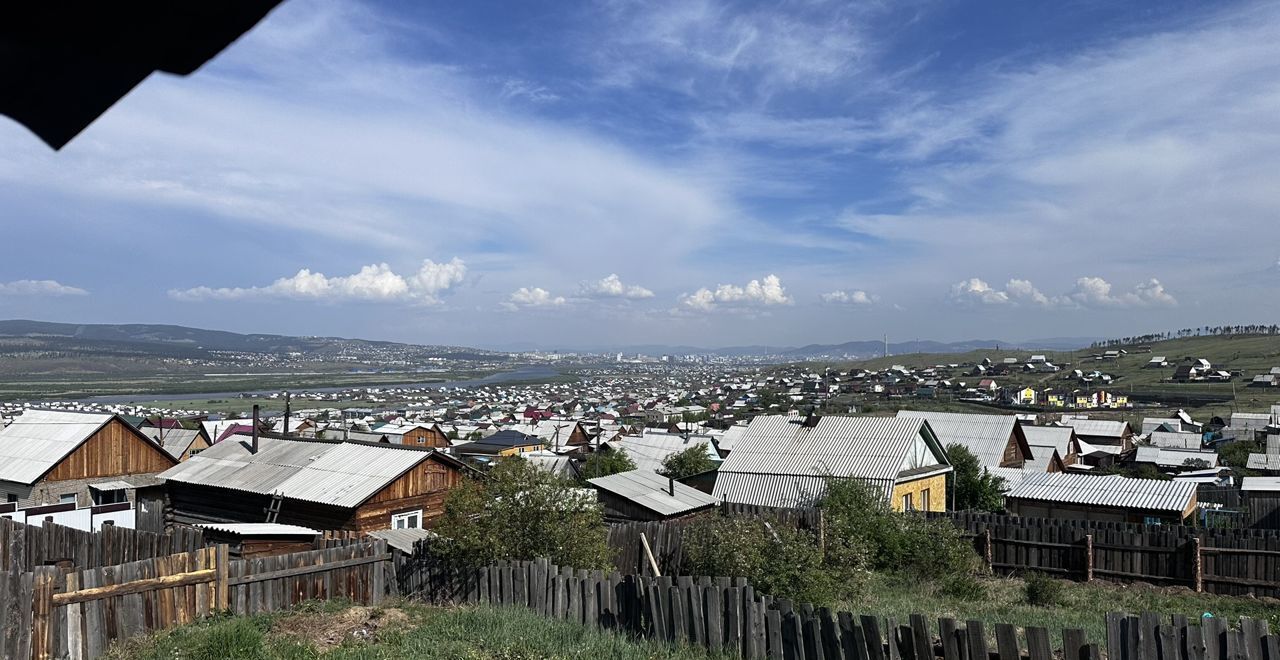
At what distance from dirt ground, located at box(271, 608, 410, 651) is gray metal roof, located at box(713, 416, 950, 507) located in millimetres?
18301

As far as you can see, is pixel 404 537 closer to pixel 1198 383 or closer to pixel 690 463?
pixel 690 463

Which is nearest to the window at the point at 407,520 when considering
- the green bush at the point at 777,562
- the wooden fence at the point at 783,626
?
the wooden fence at the point at 783,626

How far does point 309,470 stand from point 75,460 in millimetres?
12972

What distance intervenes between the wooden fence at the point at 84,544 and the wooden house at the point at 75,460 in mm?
13810

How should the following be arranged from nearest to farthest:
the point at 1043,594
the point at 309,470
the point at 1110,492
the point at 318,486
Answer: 1. the point at 1043,594
2. the point at 318,486
3. the point at 309,470
4. the point at 1110,492

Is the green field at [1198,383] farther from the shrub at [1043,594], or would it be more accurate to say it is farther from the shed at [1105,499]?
the shrub at [1043,594]

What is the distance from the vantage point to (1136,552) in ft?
72.2

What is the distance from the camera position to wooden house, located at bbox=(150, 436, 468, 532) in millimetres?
26406

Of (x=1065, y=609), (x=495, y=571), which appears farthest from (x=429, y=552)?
(x=1065, y=609)

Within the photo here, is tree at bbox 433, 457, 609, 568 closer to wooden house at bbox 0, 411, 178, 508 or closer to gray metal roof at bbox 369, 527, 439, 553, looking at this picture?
gray metal roof at bbox 369, 527, 439, 553

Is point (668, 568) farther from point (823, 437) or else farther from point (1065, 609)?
point (823, 437)

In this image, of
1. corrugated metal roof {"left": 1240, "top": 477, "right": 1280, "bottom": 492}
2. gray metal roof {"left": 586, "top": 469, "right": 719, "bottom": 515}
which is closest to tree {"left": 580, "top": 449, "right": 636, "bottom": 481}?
gray metal roof {"left": 586, "top": 469, "right": 719, "bottom": 515}

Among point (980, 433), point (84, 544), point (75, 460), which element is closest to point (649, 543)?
point (84, 544)

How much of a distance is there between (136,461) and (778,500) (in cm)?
2674
